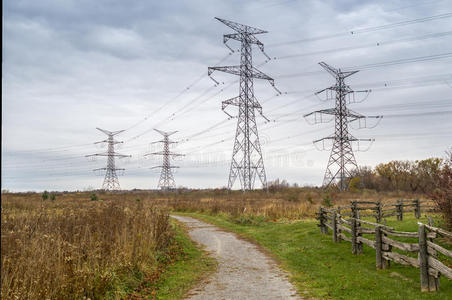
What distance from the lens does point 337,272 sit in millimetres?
11375

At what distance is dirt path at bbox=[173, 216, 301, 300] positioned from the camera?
358 inches

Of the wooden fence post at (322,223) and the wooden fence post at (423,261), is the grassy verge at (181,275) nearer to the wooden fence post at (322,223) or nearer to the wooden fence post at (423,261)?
the wooden fence post at (423,261)

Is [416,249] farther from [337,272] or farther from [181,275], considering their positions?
[181,275]

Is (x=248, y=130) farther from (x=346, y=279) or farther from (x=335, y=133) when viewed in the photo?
(x=346, y=279)

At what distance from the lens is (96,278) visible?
8414mm

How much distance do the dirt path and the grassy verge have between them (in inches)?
Result: 13.7

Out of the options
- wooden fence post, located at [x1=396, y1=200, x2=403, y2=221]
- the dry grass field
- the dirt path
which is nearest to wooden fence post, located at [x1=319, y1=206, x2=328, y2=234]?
the dirt path

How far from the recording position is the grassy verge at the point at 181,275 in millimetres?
9305

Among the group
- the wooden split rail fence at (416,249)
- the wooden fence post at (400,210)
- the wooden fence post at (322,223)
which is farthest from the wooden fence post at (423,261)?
the wooden fence post at (400,210)

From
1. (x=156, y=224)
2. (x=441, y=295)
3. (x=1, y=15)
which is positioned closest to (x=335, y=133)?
(x=156, y=224)

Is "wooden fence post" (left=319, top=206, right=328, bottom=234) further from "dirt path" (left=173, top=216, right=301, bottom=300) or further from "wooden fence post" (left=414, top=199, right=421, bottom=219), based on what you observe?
"wooden fence post" (left=414, top=199, right=421, bottom=219)

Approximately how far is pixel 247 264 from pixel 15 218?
7215 mm

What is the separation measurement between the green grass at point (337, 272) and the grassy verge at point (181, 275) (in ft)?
8.84

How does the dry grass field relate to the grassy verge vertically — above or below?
above
